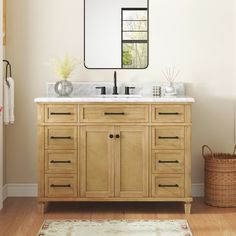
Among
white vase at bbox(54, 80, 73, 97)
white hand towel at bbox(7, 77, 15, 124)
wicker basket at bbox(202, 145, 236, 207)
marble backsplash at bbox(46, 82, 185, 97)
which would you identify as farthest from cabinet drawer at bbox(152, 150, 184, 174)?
white hand towel at bbox(7, 77, 15, 124)

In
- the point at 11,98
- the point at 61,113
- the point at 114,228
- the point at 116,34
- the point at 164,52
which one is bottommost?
the point at 114,228

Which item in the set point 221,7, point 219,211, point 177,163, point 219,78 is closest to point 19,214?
point 177,163

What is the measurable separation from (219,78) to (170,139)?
88 cm

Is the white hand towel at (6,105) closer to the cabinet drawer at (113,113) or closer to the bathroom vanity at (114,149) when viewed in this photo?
the bathroom vanity at (114,149)

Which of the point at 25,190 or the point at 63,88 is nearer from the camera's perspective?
the point at 63,88

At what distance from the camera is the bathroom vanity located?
4227mm

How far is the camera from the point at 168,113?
4227 millimetres

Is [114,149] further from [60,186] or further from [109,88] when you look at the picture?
[109,88]

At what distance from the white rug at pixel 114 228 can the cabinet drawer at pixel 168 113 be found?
0.74 m

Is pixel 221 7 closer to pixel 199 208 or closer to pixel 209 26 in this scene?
pixel 209 26

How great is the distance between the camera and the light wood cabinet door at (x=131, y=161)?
14.0 feet

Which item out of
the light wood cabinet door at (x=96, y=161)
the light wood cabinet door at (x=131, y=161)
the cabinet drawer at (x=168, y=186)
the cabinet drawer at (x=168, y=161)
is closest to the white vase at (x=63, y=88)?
the light wood cabinet door at (x=96, y=161)

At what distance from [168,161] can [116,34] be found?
3.92ft

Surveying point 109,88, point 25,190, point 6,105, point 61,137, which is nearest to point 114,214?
point 61,137
